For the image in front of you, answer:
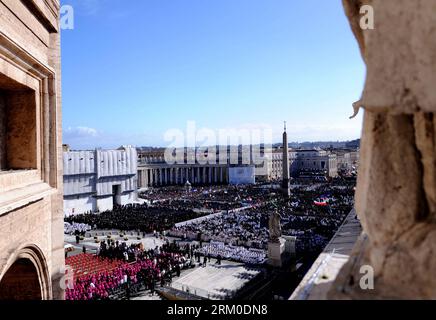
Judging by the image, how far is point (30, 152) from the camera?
5895mm

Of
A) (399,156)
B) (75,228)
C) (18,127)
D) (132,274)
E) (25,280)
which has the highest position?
(18,127)

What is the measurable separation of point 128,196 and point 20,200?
5013cm

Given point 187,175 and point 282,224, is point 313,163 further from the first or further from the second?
point 282,224

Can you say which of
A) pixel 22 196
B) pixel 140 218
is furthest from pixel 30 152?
pixel 140 218

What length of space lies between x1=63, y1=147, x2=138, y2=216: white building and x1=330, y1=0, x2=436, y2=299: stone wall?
46147 mm

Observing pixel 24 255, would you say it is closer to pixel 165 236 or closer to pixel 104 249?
pixel 104 249

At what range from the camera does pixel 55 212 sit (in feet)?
21.9

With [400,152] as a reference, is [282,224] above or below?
below

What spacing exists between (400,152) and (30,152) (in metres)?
5.42

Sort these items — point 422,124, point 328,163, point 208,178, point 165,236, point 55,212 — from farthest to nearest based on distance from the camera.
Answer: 1. point 328,163
2. point 208,178
3. point 165,236
4. point 55,212
5. point 422,124

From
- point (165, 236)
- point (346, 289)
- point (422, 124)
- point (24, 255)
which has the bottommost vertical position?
point (165, 236)

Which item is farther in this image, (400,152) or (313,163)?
(313,163)
